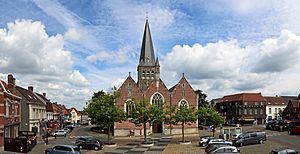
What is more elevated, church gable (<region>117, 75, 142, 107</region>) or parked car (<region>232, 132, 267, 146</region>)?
church gable (<region>117, 75, 142, 107</region>)

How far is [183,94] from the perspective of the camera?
75938mm

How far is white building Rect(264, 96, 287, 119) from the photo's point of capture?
356ft

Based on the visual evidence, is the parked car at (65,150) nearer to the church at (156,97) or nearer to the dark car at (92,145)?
A: the dark car at (92,145)

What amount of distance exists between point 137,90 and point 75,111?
109502 millimetres

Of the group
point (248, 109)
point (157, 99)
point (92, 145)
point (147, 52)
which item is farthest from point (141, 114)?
point (248, 109)

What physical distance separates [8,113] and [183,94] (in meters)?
39.1

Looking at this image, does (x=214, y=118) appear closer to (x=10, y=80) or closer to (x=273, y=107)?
(x=10, y=80)

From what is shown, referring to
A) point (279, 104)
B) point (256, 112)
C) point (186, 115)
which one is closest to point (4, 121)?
point (186, 115)

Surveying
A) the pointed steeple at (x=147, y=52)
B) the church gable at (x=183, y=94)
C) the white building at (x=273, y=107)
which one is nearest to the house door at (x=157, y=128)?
the church gable at (x=183, y=94)

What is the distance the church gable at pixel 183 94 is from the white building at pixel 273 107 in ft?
137

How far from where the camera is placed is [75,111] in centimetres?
17712

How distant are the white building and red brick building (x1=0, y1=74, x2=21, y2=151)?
7864 cm

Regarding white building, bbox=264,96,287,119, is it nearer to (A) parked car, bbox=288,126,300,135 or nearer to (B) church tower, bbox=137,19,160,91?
(B) church tower, bbox=137,19,160,91

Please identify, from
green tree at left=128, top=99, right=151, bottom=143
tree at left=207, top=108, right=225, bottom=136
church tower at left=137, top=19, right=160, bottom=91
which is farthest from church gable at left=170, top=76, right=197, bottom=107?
green tree at left=128, top=99, right=151, bottom=143
